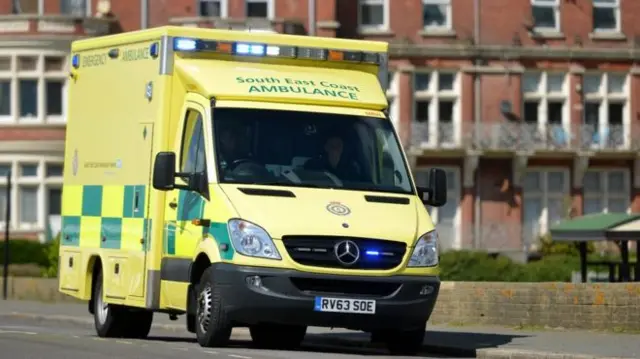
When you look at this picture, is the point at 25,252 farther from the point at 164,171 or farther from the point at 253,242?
the point at 253,242

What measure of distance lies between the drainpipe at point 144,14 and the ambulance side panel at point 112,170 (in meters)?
33.5


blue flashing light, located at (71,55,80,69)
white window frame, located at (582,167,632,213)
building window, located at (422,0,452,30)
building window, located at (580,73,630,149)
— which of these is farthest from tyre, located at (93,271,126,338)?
white window frame, located at (582,167,632,213)

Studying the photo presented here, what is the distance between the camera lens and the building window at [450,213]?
59987 millimetres

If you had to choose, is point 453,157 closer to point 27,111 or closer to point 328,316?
point 27,111

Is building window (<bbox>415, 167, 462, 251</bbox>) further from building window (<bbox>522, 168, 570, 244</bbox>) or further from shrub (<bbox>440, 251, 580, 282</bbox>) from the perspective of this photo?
shrub (<bbox>440, 251, 580, 282</bbox>)

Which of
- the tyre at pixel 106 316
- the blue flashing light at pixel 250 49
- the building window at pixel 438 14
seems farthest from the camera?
the building window at pixel 438 14

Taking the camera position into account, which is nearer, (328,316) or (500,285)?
(328,316)

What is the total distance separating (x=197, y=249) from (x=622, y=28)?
44539mm

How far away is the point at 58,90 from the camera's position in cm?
5681

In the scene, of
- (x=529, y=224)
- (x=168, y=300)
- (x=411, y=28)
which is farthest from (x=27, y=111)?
(x=168, y=300)

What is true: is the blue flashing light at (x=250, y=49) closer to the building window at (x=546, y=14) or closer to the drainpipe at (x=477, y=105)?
the drainpipe at (x=477, y=105)

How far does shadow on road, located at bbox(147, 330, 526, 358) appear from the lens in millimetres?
20828

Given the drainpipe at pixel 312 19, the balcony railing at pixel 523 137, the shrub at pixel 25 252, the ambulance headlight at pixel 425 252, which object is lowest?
the shrub at pixel 25 252

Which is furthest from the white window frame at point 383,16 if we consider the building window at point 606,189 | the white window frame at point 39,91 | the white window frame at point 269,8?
the white window frame at point 39,91
